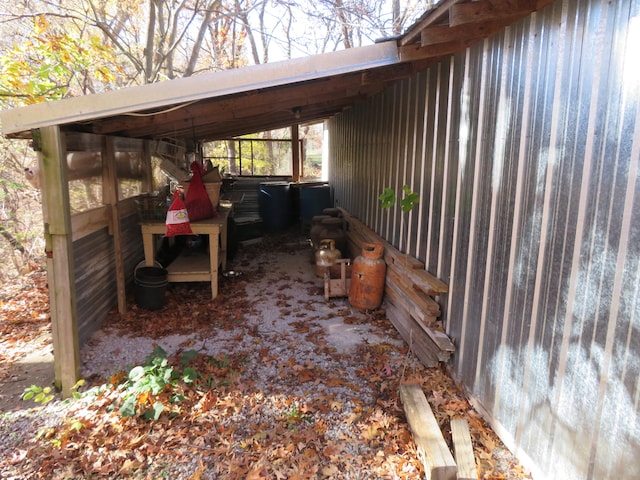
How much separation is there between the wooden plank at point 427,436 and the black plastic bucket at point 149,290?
10.2 feet

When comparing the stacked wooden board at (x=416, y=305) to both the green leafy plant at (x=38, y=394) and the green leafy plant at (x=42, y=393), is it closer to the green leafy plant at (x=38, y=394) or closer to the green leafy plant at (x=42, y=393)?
the green leafy plant at (x=42, y=393)

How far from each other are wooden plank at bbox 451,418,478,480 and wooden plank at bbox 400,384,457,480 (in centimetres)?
7

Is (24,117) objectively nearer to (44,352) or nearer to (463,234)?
(44,352)

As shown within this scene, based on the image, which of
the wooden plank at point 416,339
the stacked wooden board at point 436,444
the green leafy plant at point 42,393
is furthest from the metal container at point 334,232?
the green leafy plant at point 42,393

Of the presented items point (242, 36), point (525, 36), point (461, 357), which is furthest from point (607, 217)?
→ point (242, 36)

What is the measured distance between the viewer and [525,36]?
2.42 m

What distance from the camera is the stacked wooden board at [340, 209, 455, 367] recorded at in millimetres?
3500

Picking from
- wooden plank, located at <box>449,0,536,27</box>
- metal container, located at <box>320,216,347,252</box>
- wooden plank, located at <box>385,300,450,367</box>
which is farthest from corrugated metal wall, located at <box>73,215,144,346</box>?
wooden plank, located at <box>449,0,536,27</box>

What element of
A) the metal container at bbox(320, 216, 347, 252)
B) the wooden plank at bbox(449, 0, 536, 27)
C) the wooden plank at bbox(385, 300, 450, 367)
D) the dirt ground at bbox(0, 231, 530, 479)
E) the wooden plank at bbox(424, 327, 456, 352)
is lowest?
the dirt ground at bbox(0, 231, 530, 479)

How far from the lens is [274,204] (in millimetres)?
10320

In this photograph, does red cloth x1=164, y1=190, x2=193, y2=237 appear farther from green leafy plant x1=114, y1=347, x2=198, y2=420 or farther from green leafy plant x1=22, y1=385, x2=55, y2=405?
green leafy plant x1=22, y1=385, x2=55, y2=405

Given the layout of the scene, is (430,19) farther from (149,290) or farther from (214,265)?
(149,290)

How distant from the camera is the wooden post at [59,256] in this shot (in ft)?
10.5

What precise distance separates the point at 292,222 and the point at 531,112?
871 centimetres
